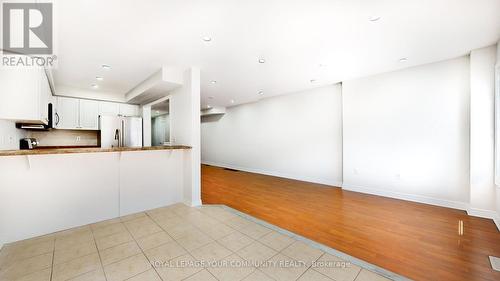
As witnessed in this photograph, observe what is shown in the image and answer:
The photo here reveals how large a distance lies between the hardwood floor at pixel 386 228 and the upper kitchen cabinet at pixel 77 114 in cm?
383

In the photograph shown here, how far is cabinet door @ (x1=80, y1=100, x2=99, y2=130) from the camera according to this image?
5235 mm

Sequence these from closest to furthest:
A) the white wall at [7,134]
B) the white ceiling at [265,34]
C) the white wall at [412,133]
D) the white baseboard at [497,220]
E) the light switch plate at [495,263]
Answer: the light switch plate at [495,263]
the white ceiling at [265,34]
the white wall at [7,134]
the white baseboard at [497,220]
the white wall at [412,133]

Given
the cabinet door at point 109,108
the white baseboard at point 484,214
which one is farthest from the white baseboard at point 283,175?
the cabinet door at point 109,108

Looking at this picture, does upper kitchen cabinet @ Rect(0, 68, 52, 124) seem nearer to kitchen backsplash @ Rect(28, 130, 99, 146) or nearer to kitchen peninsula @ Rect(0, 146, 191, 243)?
kitchen peninsula @ Rect(0, 146, 191, 243)

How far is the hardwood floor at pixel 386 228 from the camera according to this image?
1948 millimetres

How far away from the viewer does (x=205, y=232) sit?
8.39 ft

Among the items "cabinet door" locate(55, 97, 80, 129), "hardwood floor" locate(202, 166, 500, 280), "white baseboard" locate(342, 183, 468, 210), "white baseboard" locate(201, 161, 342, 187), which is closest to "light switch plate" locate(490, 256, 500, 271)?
"hardwood floor" locate(202, 166, 500, 280)

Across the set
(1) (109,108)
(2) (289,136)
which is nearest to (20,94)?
(1) (109,108)

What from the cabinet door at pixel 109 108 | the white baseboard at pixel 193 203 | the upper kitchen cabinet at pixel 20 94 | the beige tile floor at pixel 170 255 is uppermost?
the cabinet door at pixel 109 108

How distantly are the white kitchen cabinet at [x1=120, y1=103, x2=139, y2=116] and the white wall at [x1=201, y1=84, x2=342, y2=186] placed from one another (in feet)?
11.5

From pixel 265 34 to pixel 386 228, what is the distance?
10.5 ft

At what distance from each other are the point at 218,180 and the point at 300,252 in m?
4.06

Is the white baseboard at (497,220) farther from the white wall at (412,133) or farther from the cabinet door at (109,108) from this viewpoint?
the cabinet door at (109,108)

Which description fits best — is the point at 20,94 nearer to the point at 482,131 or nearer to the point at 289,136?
the point at 289,136
